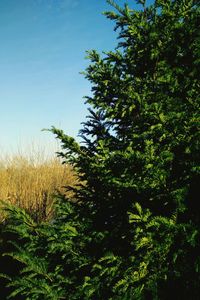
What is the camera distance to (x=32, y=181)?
11914mm

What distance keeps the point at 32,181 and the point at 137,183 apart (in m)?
9.56

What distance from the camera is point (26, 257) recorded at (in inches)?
133

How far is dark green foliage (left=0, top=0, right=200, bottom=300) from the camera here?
2744 mm

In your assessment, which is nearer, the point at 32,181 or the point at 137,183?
the point at 137,183

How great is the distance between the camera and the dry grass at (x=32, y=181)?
37.1 feet

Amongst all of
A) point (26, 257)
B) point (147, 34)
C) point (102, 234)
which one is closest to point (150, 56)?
point (147, 34)

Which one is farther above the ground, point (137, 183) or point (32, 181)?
point (32, 181)

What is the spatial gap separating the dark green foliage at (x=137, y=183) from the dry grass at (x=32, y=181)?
7224 millimetres

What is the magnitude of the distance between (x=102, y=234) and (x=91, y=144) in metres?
1.29

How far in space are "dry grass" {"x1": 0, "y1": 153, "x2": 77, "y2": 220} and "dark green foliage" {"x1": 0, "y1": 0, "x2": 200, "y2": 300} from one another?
7.22m

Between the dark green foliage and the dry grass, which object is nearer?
the dark green foliage

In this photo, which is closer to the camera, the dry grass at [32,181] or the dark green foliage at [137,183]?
the dark green foliage at [137,183]

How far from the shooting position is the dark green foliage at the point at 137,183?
9.00 feet

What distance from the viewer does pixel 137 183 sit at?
298 cm
